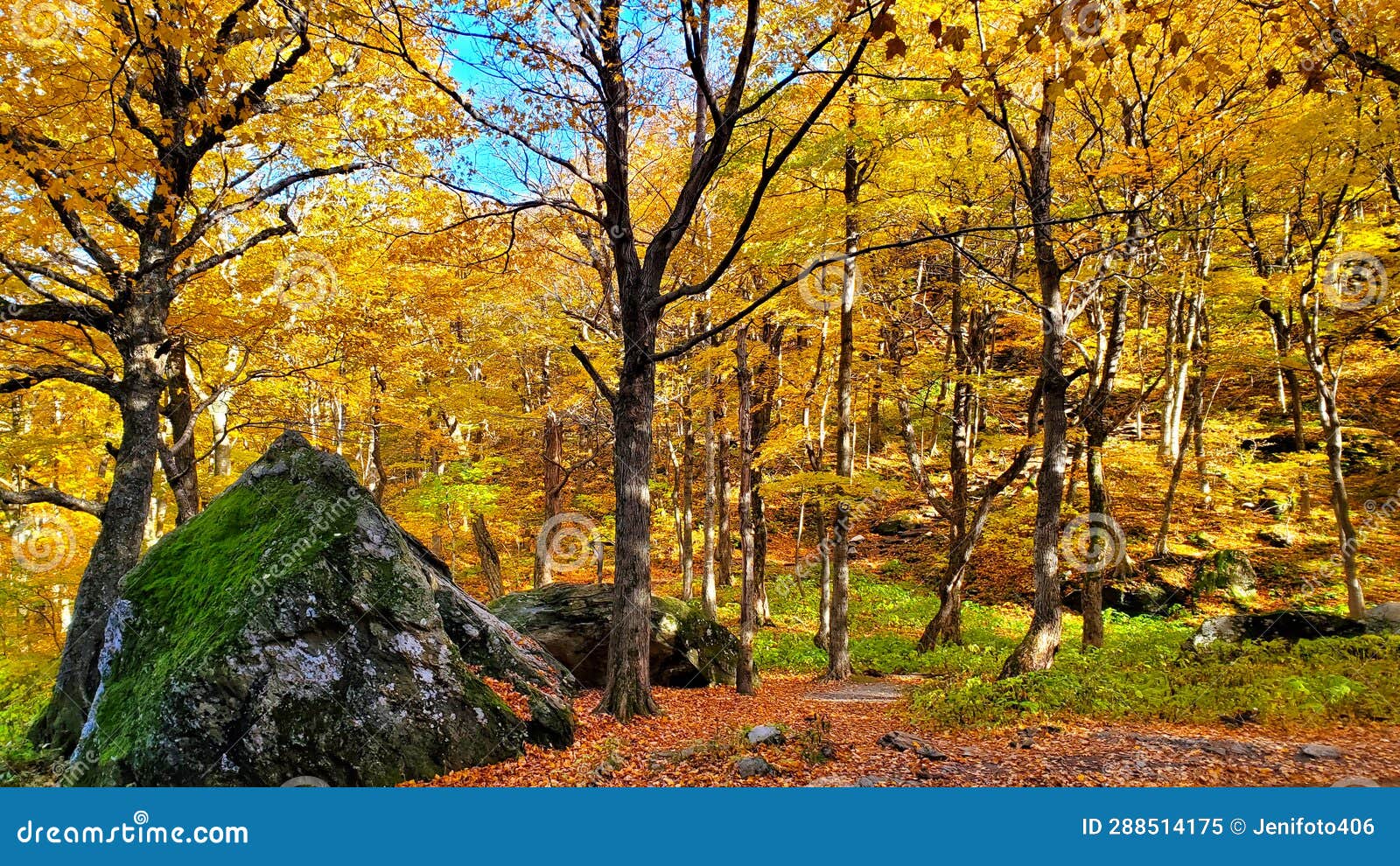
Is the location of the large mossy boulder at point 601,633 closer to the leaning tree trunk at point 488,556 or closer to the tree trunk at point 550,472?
the tree trunk at point 550,472

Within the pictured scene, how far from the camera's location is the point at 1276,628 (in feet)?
32.5

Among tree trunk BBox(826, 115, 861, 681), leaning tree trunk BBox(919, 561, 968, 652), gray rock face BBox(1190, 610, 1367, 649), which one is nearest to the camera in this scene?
gray rock face BBox(1190, 610, 1367, 649)

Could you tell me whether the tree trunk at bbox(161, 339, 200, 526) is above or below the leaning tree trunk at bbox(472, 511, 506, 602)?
above

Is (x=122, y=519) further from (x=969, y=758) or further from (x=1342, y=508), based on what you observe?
(x=1342, y=508)


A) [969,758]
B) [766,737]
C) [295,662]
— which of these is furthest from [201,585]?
[969,758]

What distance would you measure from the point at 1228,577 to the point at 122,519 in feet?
66.7

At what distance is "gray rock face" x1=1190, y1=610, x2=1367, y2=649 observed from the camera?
933cm

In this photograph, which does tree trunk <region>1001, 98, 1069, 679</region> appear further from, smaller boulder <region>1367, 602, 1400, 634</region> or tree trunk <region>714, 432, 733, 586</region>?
tree trunk <region>714, 432, 733, 586</region>

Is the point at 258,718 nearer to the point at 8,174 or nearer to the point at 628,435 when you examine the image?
the point at 628,435

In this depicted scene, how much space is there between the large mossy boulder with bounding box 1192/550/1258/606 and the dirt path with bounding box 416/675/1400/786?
9765 mm

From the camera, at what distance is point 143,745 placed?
4.56 m

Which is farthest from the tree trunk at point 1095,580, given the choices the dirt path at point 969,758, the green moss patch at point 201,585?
the green moss patch at point 201,585

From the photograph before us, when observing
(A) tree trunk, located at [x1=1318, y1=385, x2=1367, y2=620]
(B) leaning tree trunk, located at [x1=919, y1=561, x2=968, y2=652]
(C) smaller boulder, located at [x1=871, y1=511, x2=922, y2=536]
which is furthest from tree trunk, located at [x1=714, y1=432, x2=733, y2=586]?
(A) tree trunk, located at [x1=1318, y1=385, x2=1367, y2=620]

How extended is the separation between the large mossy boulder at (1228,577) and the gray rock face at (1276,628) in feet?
17.0
